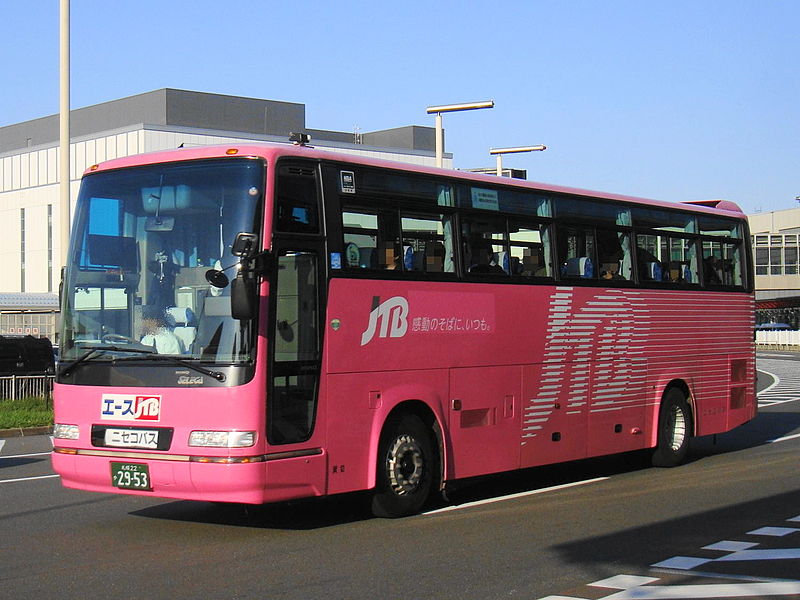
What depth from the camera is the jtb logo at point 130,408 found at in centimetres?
965

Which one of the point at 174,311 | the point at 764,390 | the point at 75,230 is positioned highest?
the point at 75,230

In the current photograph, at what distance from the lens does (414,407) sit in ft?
36.9

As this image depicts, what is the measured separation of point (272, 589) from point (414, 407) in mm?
3912

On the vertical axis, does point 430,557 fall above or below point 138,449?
below

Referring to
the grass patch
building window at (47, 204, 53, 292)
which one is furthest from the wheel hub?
building window at (47, 204, 53, 292)

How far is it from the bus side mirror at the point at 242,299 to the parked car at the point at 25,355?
26832 millimetres

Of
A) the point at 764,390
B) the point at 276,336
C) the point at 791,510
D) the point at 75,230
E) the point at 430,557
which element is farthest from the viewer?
the point at 764,390

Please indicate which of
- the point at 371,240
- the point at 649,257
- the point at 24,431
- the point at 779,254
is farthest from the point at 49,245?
the point at 371,240

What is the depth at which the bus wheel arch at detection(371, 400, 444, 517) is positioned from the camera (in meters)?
10.7

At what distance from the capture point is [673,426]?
15.5 meters

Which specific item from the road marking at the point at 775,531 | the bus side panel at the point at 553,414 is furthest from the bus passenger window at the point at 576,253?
the road marking at the point at 775,531

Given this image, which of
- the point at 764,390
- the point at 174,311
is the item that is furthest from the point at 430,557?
the point at 764,390

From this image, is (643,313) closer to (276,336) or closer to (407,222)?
(407,222)

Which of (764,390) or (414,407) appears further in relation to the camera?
(764,390)
